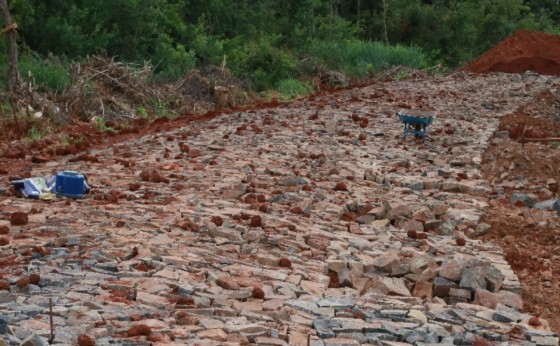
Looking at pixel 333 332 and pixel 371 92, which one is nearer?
pixel 333 332

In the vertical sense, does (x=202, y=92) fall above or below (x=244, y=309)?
below

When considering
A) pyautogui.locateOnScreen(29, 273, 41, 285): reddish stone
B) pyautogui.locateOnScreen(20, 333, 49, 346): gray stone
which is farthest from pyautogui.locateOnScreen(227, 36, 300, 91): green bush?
pyautogui.locateOnScreen(20, 333, 49, 346): gray stone

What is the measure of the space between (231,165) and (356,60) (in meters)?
14.6

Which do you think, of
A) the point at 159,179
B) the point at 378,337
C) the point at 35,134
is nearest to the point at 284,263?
the point at 378,337

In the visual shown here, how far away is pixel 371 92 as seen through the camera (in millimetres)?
18391

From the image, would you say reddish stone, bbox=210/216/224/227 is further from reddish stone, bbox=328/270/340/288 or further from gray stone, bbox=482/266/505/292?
gray stone, bbox=482/266/505/292

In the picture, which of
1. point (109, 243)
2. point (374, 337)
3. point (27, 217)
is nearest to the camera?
point (374, 337)

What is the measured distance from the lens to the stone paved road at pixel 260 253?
16.0 ft

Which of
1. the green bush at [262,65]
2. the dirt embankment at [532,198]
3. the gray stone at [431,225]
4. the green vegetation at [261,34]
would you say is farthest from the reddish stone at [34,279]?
the green bush at [262,65]

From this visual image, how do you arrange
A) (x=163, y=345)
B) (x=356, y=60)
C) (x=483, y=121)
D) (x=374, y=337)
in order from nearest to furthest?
(x=163, y=345) < (x=374, y=337) < (x=483, y=121) < (x=356, y=60)

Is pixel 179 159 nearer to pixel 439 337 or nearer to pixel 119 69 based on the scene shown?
pixel 439 337

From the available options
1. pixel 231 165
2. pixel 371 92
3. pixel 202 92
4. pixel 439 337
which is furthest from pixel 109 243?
pixel 371 92

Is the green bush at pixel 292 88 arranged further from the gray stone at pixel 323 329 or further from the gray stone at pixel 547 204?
the gray stone at pixel 323 329

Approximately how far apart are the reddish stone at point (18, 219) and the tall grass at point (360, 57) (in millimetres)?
16332
